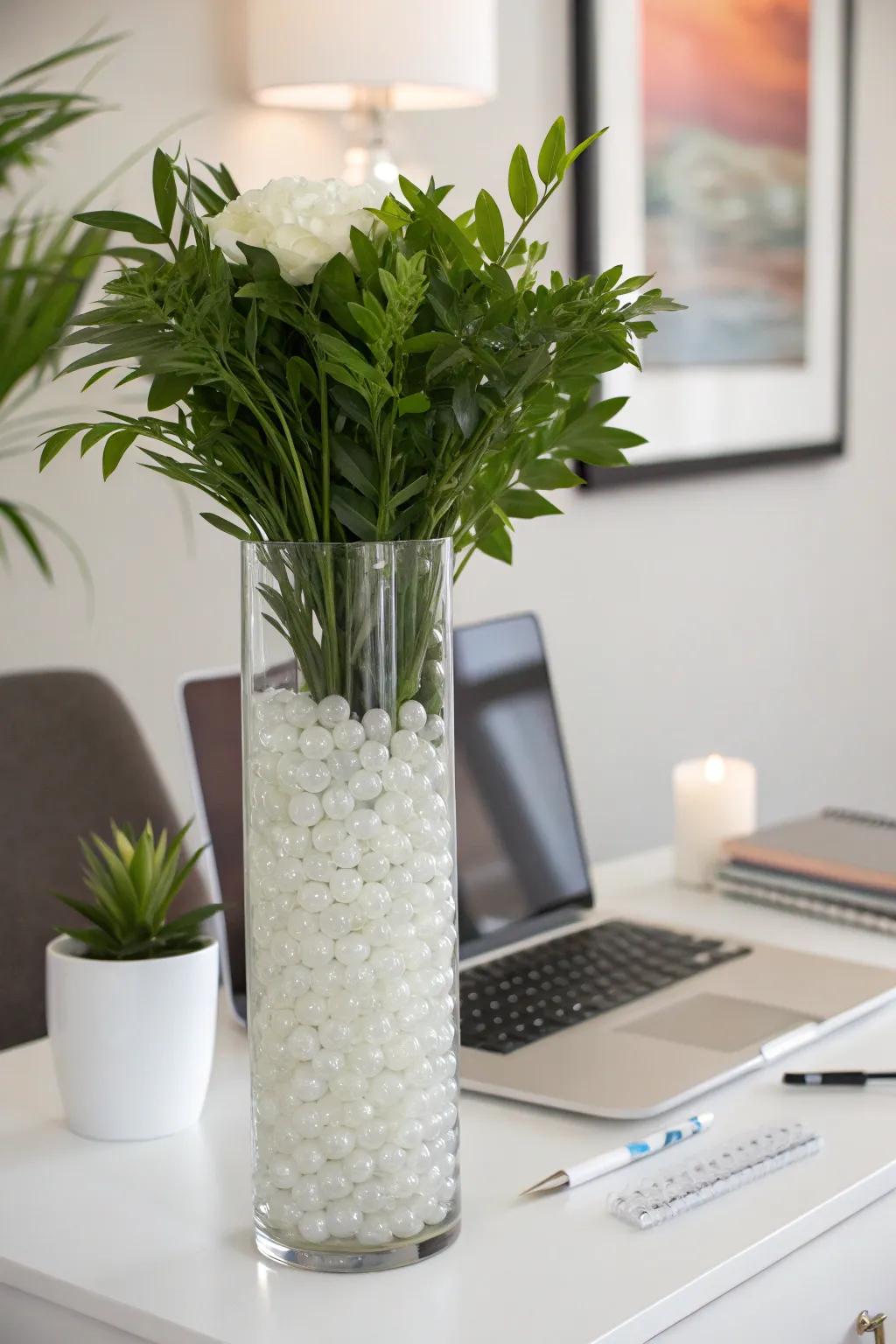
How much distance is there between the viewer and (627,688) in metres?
2.61

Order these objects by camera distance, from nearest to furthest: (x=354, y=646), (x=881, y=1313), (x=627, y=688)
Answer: (x=354, y=646) < (x=881, y=1313) < (x=627, y=688)

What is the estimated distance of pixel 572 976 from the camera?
1.27 meters

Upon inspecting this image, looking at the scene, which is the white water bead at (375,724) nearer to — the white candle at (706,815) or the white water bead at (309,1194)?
the white water bead at (309,1194)

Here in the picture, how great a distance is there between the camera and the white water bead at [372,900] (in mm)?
809

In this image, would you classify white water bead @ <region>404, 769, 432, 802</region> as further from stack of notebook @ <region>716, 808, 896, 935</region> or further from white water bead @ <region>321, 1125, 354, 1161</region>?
stack of notebook @ <region>716, 808, 896, 935</region>

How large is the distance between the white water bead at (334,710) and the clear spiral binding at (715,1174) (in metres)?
0.30

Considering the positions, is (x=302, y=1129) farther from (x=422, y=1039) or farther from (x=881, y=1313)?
(x=881, y=1313)

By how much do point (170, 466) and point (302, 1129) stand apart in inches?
13.5

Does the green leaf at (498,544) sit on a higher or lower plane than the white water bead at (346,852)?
higher

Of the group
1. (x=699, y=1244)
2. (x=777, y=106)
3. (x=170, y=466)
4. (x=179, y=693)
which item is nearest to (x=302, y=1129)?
(x=699, y=1244)

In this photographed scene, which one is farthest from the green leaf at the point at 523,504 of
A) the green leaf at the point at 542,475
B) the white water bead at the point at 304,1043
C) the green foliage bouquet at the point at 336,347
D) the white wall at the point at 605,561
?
the white wall at the point at 605,561

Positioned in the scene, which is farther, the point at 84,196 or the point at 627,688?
the point at 627,688

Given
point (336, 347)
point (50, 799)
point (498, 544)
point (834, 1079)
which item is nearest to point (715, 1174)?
point (834, 1079)

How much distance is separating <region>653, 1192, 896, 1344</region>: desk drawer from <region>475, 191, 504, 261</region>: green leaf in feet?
1.76
